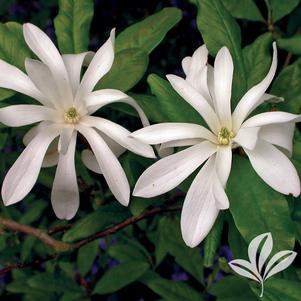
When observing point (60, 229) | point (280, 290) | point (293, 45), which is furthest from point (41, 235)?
point (293, 45)

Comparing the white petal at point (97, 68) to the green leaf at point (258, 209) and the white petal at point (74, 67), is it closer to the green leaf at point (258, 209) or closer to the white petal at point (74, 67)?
the white petal at point (74, 67)

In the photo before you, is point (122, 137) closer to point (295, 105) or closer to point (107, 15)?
point (295, 105)

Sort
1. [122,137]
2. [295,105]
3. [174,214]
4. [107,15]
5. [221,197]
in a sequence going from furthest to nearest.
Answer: [107,15] < [174,214] < [295,105] < [122,137] < [221,197]

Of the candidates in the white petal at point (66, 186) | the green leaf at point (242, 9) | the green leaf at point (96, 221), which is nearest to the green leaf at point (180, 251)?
the green leaf at point (96, 221)

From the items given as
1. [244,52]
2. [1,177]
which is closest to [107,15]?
[1,177]

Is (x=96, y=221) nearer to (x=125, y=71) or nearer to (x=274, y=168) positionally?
(x=125, y=71)

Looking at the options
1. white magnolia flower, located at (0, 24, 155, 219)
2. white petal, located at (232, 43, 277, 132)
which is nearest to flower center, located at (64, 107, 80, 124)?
white magnolia flower, located at (0, 24, 155, 219)

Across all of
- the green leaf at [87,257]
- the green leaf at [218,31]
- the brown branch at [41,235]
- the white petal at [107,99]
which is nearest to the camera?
the white petal at [107,99]
